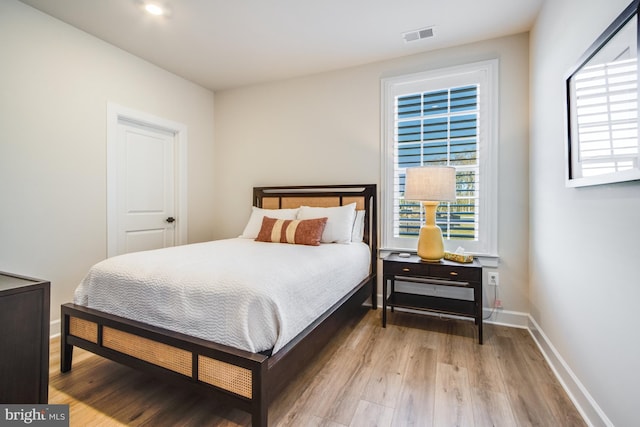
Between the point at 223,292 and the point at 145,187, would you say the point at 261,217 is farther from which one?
the point at 223,292

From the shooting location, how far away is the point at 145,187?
3277 mm

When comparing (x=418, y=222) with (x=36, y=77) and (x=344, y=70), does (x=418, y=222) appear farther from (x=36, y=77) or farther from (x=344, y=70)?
(x=36, y=77)

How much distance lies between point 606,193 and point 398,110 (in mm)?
2054

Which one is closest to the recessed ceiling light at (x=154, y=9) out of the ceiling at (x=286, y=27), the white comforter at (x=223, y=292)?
the ceiling at (x=286, y=27)

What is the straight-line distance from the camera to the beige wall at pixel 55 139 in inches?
87.7

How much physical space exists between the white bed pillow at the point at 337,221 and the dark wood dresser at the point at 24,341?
1.95m

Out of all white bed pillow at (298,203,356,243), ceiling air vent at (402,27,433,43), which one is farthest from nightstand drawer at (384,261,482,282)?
ceiling air vent at (402,27,433,43)

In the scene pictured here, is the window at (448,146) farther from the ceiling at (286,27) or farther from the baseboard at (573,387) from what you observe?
the baseboard at (573,387)

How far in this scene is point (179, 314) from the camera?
1540 millimetres

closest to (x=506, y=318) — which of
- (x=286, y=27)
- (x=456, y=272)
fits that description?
(x=456, y=272)

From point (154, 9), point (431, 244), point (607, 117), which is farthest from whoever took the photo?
point (431, 244)

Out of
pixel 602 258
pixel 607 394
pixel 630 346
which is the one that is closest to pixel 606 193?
pixel 602 258

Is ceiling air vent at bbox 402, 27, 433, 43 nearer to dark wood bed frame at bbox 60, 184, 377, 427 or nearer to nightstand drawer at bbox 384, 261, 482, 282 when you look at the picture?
nightstand drawer at bbox 384, 261, 482, 282

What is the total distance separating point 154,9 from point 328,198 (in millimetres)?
2190
